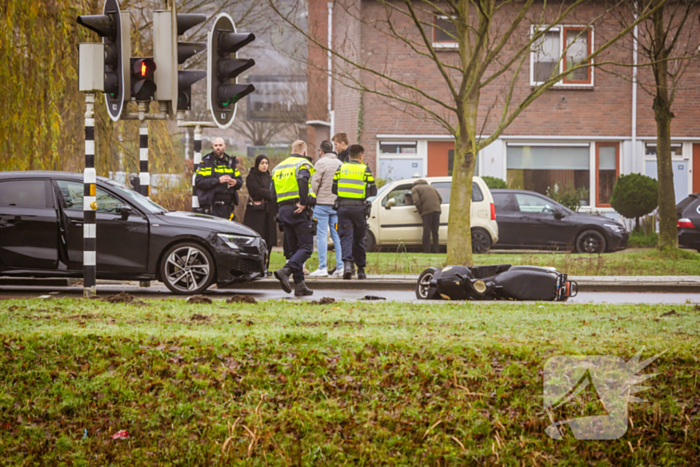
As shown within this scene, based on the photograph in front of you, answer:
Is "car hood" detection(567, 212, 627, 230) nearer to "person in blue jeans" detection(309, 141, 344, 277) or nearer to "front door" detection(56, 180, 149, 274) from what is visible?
"person in blue jeans" detection(309, 141, 344, 277)

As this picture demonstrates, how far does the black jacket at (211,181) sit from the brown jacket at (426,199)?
16.1ft

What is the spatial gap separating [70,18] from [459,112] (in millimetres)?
6575

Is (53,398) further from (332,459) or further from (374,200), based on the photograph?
(374,200)

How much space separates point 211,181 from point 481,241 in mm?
6910

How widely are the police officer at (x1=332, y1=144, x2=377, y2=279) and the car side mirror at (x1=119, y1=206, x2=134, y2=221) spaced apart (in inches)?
128

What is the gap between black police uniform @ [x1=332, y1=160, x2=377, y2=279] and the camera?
12.1 meters

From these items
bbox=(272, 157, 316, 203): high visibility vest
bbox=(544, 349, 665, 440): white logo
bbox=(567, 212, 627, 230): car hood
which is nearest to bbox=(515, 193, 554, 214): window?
bbox=(567, 212, 627, 230): car hood

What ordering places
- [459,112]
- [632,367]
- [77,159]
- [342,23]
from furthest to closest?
[342,23] → [77,159] → [459,112] → [632,367]

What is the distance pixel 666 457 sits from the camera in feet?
14.1

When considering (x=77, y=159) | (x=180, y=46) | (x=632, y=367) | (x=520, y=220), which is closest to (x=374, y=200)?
(x=520, y=220)

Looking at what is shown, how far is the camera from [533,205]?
717 inches

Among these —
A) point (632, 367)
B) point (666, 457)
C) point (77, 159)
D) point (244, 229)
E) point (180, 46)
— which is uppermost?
point (180, 46)

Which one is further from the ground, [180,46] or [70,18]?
[70,18]

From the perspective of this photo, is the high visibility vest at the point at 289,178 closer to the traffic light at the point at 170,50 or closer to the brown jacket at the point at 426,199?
the traffic light at the point at 170,50
